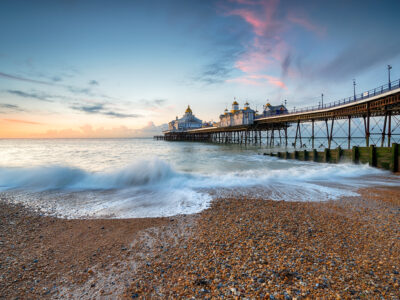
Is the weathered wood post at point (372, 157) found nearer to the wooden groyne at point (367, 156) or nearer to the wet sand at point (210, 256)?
the wooden groyne at point (367, 156)

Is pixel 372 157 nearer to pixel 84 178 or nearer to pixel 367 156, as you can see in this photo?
pixel 367 156

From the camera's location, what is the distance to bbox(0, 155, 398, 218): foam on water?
6.20 m

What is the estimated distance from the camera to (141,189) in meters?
8.59

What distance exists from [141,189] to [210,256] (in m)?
6.01

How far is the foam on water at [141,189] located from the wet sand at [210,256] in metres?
1.00

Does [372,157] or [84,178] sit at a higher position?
[372,157]

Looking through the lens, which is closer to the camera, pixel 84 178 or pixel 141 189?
pixel 141 189

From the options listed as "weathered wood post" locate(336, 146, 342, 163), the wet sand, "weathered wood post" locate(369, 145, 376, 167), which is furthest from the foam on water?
"weathered wood post" locate(336, 146, 342, 163)

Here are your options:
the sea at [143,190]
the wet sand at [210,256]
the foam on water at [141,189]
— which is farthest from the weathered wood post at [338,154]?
the wet sand at [210,256]

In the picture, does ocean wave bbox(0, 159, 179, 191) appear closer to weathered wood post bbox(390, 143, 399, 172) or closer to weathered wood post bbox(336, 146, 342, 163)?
weathered wood post bbox(336, 146, 342, 163)

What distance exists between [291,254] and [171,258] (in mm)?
2004

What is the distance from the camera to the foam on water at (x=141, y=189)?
6.20 meters

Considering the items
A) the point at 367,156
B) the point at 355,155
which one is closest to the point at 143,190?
the point at 355,155

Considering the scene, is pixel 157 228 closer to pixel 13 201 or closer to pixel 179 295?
pixel 179 295
